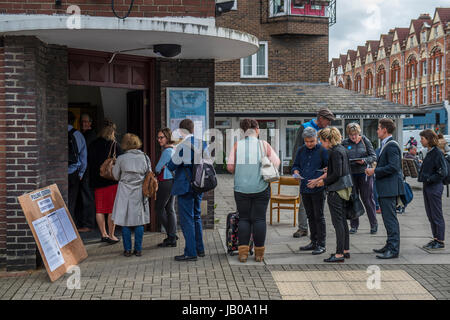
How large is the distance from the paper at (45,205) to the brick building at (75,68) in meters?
0.28

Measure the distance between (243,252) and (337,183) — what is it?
1498 mm

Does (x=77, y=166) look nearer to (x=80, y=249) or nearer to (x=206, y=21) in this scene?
(x=80, y=249)

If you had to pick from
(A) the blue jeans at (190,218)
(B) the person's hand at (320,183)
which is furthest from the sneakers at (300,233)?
(A) the blue jeans at (190,218)

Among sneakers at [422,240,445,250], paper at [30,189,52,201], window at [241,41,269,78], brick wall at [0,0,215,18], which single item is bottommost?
sneakers at [422,240,445,250]

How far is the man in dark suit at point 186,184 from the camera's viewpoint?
22.3 feet

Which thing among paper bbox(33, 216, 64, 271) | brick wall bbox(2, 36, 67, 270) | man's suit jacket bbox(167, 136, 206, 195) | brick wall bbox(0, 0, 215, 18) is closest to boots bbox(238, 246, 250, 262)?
man's suit jacket bbox(167, 136, 206, 195)

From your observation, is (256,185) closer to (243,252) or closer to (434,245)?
(243,252)

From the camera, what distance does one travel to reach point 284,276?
Result: 6152 millimetres

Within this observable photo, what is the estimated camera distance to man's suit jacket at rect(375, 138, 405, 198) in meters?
6.93

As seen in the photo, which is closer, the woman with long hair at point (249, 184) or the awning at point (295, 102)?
the woman with long hair at point (249, 184)

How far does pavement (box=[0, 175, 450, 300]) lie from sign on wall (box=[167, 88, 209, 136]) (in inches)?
82.1

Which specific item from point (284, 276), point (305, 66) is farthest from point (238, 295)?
point (305, 66)

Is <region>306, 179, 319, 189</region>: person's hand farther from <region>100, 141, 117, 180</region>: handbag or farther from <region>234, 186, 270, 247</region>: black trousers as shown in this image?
<region>100, 141, 117, 180</region>: handbag

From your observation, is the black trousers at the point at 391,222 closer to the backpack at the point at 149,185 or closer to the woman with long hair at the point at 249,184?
the woman with long hair at the point at 249,184
